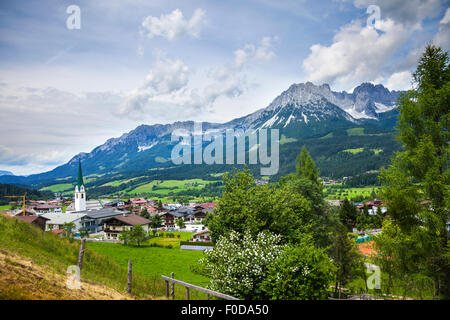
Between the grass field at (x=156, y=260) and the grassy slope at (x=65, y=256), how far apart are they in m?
16.6

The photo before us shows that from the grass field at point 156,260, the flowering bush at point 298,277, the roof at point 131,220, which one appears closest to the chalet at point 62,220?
the roof at point 131,220

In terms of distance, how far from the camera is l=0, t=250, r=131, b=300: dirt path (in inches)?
284

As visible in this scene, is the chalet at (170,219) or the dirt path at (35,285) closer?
the dirt path at (35,285)

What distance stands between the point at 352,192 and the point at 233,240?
144789 mm

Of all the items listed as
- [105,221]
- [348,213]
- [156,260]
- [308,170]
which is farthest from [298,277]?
[105,221]

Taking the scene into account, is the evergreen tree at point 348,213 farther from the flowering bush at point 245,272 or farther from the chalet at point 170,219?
the flowering bush at point 245,272

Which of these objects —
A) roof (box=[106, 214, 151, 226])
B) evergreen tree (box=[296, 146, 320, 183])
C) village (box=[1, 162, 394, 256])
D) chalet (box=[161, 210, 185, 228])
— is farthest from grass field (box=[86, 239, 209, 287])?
chalet (box=[161, 210, 185, 228])

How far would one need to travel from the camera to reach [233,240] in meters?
17.3

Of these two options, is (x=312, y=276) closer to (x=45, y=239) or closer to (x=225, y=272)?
(x=225, y=272)

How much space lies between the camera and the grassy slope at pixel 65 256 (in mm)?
12350

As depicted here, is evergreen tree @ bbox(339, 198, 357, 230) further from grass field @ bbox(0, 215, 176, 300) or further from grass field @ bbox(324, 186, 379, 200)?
grass field @ bbox(324, 186, 379, 200)

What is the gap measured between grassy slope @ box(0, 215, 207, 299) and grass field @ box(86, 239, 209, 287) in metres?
16.6

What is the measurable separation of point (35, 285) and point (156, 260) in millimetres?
36282
